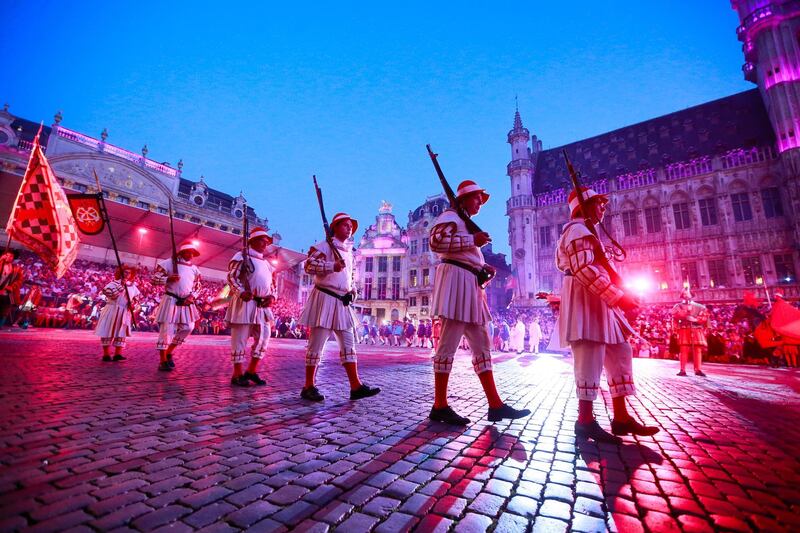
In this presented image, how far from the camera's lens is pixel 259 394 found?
4.27 metres

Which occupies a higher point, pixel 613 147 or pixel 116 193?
pixel 613 147

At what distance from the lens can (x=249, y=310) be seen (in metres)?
4.98

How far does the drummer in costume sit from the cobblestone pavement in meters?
0.22

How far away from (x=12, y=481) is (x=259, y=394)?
2.61 m

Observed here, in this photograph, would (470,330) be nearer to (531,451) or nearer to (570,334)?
(570,334)

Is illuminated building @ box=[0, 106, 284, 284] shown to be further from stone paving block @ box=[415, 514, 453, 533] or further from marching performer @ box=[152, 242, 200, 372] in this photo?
stone paving block @ box=[415, 514, 453, 533]

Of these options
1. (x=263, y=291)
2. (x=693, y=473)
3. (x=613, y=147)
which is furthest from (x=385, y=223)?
(x=693, y=473)

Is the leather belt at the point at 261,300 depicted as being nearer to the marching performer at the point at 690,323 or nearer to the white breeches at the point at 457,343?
the white breeches at the point at 457,343

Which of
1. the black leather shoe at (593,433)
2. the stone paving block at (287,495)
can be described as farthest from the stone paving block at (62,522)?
the black leather shoe at (593,433)

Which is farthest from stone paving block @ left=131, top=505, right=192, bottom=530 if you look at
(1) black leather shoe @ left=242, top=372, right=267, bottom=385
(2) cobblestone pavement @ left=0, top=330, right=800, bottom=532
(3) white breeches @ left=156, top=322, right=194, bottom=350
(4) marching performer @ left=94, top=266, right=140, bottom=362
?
(4) marching performer @ left=94, top=266, right=140, bottom=362

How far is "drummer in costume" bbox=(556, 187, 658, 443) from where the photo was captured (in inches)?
116

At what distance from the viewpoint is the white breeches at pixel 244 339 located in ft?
16.2

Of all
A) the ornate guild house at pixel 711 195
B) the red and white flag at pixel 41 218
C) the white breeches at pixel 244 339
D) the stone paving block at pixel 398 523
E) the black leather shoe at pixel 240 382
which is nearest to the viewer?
the stone paving block at pixel 398 523

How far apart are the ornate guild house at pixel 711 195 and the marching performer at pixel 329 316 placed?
1312 inches
